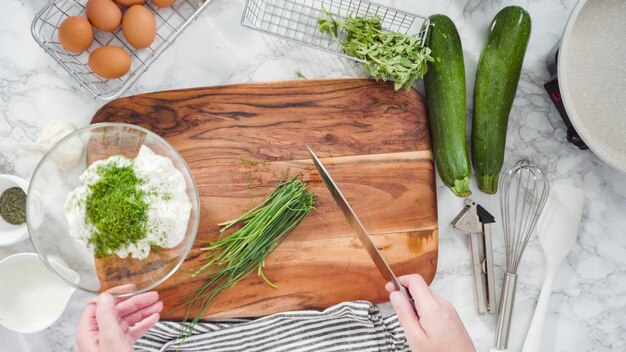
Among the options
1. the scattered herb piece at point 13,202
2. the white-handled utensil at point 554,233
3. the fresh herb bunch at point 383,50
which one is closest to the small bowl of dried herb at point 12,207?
the scattered herb piece at point 13,202

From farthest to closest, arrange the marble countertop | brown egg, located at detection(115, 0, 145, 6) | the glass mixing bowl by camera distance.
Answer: the marble countertop < brown egg, located at detection(115, 0, 145, 6) < the glass mixing bowl

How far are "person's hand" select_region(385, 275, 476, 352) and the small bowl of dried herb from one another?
1048 mm

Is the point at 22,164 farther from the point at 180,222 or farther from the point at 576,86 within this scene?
the point at 576,86

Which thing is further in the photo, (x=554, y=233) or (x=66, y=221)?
(x=554, y=233)

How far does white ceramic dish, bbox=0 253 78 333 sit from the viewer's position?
1.40 m

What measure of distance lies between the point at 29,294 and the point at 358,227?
956 millimetres

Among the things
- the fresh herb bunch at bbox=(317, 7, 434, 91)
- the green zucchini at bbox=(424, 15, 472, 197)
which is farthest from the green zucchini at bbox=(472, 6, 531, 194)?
the fresh herb bunch at bbox=(317, 7, 434, 91)

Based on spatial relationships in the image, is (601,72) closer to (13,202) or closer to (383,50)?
(383,50)

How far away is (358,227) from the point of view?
50.8 inches

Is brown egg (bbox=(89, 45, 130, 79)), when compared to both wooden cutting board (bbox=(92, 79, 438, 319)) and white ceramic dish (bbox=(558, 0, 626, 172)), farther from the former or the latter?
white ceramic dish (bbox=(558, 0, 626, 172))

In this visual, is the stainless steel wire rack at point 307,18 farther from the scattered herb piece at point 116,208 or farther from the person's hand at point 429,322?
the person's hand at point 429,322

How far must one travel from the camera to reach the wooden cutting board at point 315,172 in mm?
1419

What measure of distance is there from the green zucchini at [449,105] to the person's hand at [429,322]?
330mm

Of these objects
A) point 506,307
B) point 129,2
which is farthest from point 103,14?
point 506,307
